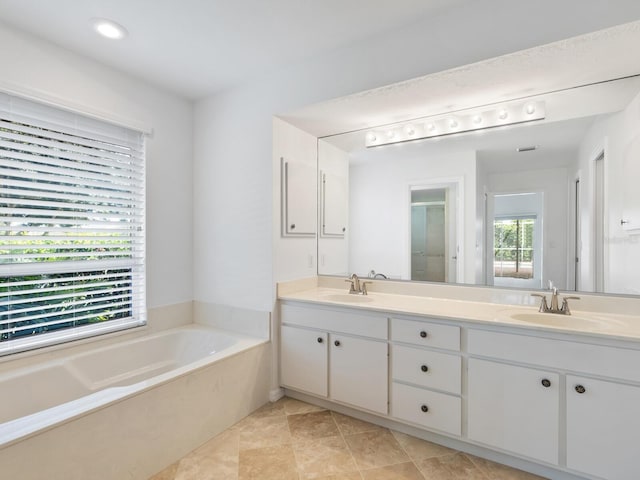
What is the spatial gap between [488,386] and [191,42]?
8.66 ft

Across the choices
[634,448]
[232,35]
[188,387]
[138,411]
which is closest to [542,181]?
[634,448]

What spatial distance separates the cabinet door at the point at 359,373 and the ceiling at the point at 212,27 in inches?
75.1

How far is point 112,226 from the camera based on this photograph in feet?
7.79

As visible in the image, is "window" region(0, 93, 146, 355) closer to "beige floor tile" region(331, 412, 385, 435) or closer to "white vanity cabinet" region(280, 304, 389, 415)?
"white vanity cabinet" region(280, 304, 389, 415)

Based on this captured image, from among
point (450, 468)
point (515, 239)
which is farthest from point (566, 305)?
point (450, 468)

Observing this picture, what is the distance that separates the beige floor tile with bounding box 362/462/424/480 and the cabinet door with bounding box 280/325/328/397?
65 cm

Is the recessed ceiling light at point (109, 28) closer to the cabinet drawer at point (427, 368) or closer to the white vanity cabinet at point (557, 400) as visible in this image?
the cabinet drawer at point (427, 368)

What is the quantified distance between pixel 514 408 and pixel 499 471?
0.36 metres

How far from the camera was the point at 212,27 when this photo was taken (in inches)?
74.6

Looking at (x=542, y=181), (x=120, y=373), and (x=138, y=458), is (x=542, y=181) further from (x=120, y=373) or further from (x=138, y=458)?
(x=120, y=373)

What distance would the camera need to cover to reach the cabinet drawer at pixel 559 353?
4.76 ft

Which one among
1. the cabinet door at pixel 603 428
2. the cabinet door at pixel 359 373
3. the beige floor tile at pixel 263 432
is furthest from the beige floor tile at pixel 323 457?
the cabinet door at pixel 603 428

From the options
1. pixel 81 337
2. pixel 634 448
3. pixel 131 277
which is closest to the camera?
pixel 634 448

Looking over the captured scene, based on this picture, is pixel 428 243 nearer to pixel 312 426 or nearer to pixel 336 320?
pixel 336 320
